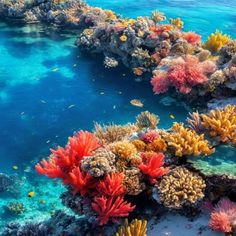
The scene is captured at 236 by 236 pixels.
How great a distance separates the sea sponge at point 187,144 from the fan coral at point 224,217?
1151 mm

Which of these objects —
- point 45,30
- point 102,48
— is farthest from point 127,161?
point 45,30

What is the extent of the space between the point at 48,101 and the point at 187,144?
267 inches

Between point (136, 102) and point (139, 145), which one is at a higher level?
point (139, 145)

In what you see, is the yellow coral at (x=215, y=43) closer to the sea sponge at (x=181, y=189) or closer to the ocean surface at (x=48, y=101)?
the ocean surface at (x=48, y=101)

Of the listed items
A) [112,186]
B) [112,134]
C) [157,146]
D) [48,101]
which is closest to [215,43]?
[48,101]

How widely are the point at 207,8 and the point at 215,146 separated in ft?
61.4

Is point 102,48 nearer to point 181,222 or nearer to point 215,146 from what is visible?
point 215,146

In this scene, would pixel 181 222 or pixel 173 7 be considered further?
pixel 173 7

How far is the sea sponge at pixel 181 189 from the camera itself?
6160 mm

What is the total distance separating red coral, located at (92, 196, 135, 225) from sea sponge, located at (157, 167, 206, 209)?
61 cm

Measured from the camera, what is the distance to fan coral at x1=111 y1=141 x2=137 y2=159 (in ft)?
22.4

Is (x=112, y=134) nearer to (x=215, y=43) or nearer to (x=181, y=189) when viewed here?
(x=181, y=189)

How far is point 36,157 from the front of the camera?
10047 mm

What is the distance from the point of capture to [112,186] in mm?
6227
